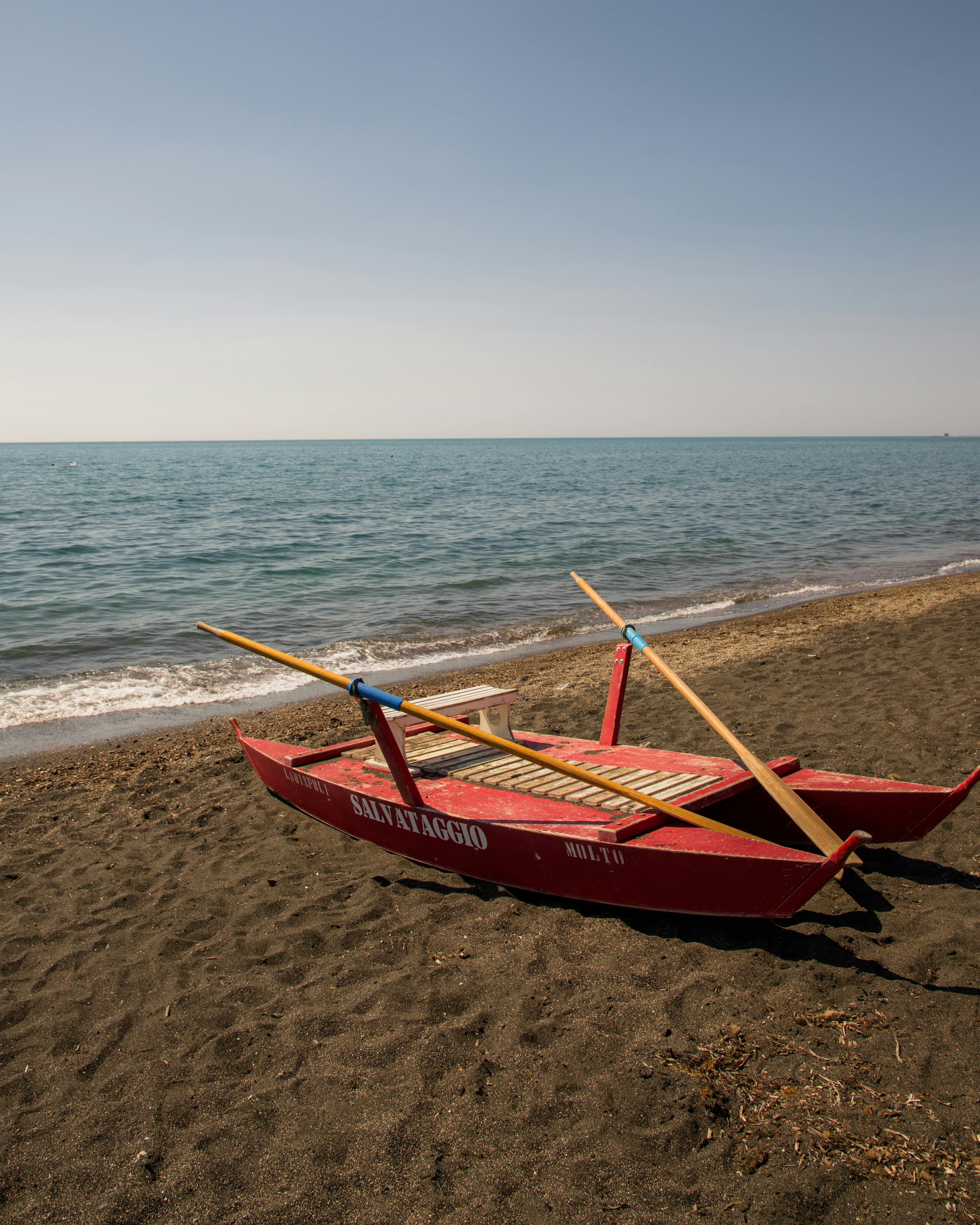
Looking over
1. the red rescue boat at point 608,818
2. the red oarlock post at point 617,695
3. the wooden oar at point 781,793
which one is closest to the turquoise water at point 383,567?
the red rescue boat at point 608,818

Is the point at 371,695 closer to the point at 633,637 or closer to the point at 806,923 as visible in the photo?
the point at 633,637

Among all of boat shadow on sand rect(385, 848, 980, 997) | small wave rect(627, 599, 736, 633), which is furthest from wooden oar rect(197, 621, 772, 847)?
small wave rect(627, 599, 736, 633)

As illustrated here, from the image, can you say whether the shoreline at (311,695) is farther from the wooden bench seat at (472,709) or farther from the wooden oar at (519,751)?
the wooden oar at (519,751)

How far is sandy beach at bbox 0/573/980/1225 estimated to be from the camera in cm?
266

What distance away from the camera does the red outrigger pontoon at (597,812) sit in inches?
150

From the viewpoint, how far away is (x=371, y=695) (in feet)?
15.5

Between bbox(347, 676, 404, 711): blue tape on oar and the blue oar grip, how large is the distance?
2162mm

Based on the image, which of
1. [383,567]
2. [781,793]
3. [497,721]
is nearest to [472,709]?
[497,721]

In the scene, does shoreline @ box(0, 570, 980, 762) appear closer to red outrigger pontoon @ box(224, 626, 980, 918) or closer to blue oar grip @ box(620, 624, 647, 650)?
red outrigger pontoon @ box(224, 626, 980, 918)

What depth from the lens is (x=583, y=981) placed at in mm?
3762

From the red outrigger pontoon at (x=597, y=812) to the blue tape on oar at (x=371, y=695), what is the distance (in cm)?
5

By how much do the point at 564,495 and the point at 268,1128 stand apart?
3919cm

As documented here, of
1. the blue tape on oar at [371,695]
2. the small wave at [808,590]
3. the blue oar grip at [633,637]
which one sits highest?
the blue oar grip at [633,637]

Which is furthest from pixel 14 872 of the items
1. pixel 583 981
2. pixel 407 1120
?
pixel 583 981
